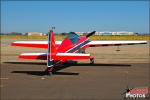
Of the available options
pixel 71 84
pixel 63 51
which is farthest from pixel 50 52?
pixel 71 84

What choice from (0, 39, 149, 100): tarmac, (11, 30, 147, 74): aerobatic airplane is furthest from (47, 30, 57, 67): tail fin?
(0, 39, 149, 100): tarmac

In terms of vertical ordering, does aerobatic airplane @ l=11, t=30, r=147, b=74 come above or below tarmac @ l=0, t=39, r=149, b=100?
above

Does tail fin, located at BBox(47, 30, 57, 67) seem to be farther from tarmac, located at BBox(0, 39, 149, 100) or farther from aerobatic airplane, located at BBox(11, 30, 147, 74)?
tarmac, located at BBox(0, 39, 149, 100)

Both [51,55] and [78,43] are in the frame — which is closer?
[51,55]

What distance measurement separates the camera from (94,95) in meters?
10.9

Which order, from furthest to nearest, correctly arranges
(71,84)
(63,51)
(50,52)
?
(63,51) < (50,52) < (71,84)

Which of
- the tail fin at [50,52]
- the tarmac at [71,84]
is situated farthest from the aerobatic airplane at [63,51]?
the tarmac at [71,84]

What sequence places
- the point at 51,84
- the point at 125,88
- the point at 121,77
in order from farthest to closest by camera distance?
1. the point at 121,77
2. the point at 51,84
3. the point at 125,88

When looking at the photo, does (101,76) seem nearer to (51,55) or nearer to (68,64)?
(51,55)

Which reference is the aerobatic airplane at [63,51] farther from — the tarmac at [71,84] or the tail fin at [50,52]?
the tarmac at [71,84]

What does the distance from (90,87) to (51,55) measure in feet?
12.7

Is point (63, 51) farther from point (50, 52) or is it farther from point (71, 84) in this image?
point (71, 84)

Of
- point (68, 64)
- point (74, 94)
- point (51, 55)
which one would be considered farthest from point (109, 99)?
point (68, 64)

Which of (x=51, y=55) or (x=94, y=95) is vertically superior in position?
(x=51, y=55)
